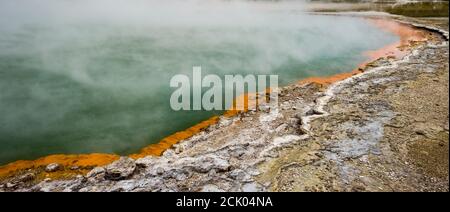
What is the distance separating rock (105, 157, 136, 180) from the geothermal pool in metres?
1.49

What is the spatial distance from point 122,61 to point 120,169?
9.05 meters

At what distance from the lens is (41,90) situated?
41.5 feet

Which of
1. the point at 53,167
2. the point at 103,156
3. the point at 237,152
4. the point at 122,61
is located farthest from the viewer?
the point at 122,61

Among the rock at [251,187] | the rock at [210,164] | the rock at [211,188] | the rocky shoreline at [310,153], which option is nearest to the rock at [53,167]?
the rocky shoreline at [310,153]

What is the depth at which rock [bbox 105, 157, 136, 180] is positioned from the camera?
7.38 m

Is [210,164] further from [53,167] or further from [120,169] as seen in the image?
[53,167]

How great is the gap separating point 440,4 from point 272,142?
42820 mm

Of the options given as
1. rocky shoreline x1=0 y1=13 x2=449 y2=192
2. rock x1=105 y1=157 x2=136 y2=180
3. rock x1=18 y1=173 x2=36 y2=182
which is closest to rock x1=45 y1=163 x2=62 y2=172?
rocky shoreline x1=0 y1=13 x2=449 y2=192

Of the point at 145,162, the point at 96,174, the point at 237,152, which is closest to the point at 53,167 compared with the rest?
the point at 96,174

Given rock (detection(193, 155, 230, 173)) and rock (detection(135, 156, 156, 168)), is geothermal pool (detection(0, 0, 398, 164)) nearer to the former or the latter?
rock (detection(135, 156, 156, 168))

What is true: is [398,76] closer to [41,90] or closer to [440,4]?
[41,90]

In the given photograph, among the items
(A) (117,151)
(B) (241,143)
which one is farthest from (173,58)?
(B) (241,143)

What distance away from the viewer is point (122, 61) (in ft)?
51.4

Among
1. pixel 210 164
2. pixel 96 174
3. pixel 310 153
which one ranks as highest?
pixel 310 153
